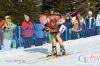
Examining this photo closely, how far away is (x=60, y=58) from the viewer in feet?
44.9

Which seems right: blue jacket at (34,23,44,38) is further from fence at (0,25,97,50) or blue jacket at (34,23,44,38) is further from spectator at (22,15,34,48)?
spectator at (22,15,34,48)

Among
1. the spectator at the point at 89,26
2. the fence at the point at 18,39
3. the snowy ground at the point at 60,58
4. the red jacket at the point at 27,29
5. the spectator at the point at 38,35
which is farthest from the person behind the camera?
the spectator at the point at 89,26

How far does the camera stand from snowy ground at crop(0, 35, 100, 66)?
41.7ft

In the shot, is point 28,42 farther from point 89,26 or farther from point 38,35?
point 89,26

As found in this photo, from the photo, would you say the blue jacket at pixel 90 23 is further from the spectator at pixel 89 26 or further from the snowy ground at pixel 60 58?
the snowy ground at pixel 60 58

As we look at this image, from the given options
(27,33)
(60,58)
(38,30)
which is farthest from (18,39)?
(60,58)

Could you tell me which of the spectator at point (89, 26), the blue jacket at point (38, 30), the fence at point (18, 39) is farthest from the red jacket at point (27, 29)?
the spectator at point (89, 26)

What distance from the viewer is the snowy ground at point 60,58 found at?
1272 centimetres

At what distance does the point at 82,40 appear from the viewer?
61.7 feet

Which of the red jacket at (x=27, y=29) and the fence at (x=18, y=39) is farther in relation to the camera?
the red jacket at (x=27, y=29)

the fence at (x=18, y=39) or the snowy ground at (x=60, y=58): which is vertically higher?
the fence at (x=18, y=39)

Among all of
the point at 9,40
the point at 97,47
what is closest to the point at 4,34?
the point at 9,40

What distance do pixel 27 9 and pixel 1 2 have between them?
5.25 ft

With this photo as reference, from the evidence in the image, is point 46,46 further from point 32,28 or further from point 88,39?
point 88,39
